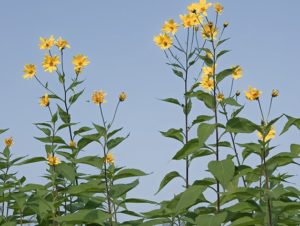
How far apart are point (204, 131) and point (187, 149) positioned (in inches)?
6.8

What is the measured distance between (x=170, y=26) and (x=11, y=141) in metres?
2.31

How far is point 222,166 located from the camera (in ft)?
10.7

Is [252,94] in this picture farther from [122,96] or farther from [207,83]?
[122,96]

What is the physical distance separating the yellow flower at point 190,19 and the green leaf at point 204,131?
1.78m

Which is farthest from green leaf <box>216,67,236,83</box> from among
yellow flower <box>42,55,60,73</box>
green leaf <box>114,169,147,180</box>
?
yellow flower <box>42,55,60,73</box>

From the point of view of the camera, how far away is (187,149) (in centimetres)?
341

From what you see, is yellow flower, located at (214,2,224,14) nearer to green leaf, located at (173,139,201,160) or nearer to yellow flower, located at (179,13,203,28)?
yellow flower, located at (179,13,203,28)

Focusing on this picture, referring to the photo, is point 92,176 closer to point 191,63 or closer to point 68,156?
point 68,156

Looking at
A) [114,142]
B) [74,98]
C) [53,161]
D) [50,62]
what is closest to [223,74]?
[114,142]

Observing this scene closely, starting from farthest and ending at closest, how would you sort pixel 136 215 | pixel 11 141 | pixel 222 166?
1. pixel 11 141
2. pixel 136 215
3. pixel 222 166

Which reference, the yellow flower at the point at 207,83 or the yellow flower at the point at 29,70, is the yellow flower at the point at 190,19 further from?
the yellow flower at the point at 29,70

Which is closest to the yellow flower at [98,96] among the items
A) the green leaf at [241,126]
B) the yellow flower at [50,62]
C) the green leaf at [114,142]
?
the green leaf at [114,142]

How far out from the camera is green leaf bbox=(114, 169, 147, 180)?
3866 mm

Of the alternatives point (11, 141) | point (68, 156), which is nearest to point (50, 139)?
point (68, 156)
